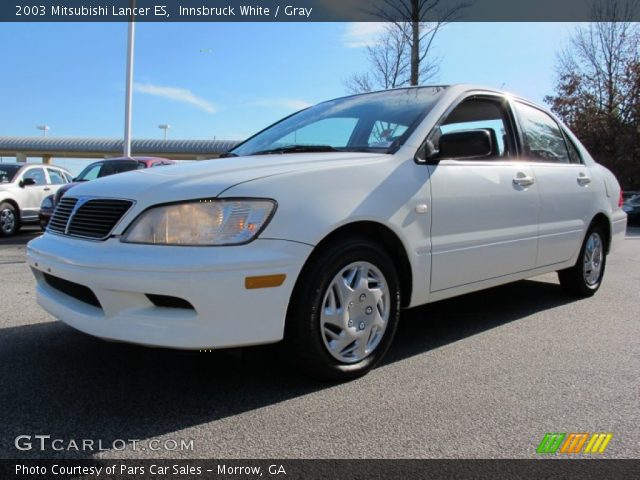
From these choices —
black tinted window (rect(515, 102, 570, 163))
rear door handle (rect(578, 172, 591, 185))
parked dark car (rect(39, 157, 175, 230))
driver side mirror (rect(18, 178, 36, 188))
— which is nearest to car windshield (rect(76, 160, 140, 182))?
parked dark car (rect(39, 157, 175, 230))

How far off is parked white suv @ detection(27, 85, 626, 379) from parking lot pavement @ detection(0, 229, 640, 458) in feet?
1.02

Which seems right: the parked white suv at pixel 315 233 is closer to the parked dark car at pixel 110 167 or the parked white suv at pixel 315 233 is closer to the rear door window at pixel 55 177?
the parked dark car at pixel 110 167

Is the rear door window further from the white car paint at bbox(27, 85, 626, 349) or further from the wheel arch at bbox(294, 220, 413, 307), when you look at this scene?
the wheel arch at bbox(294, 220, 413, 307)

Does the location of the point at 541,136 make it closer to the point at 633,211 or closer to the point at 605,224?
the point at 605,224

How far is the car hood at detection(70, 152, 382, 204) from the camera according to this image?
2.53 metres

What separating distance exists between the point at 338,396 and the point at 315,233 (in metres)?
0.83

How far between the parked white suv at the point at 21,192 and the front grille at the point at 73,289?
30.5 feet

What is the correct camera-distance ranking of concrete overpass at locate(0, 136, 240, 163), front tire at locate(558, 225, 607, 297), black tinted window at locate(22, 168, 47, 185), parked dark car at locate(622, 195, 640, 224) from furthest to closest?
concrete overpass at locate(0, 136, 240, 163)
parked dark car at locate(622, 195, 640, 224)
black tinted window at locate(22, 168, 47, 185)
front tire at locate(558, 225, 607, 297)

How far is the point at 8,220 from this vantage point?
10.9m

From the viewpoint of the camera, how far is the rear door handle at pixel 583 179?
15.3 feet

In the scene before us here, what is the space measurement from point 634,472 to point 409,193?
1.68m

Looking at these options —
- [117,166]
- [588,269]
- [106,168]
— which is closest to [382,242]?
[588,269]

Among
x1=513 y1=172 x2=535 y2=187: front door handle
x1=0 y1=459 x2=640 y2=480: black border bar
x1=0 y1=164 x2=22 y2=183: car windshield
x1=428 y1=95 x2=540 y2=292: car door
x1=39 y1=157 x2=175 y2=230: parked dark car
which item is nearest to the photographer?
x1=0 y1=459 x2=640 y2=480: black border bar

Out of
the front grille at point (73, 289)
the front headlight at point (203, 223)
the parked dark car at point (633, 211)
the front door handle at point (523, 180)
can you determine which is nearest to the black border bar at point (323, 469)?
the front grille at point (73, 289)
